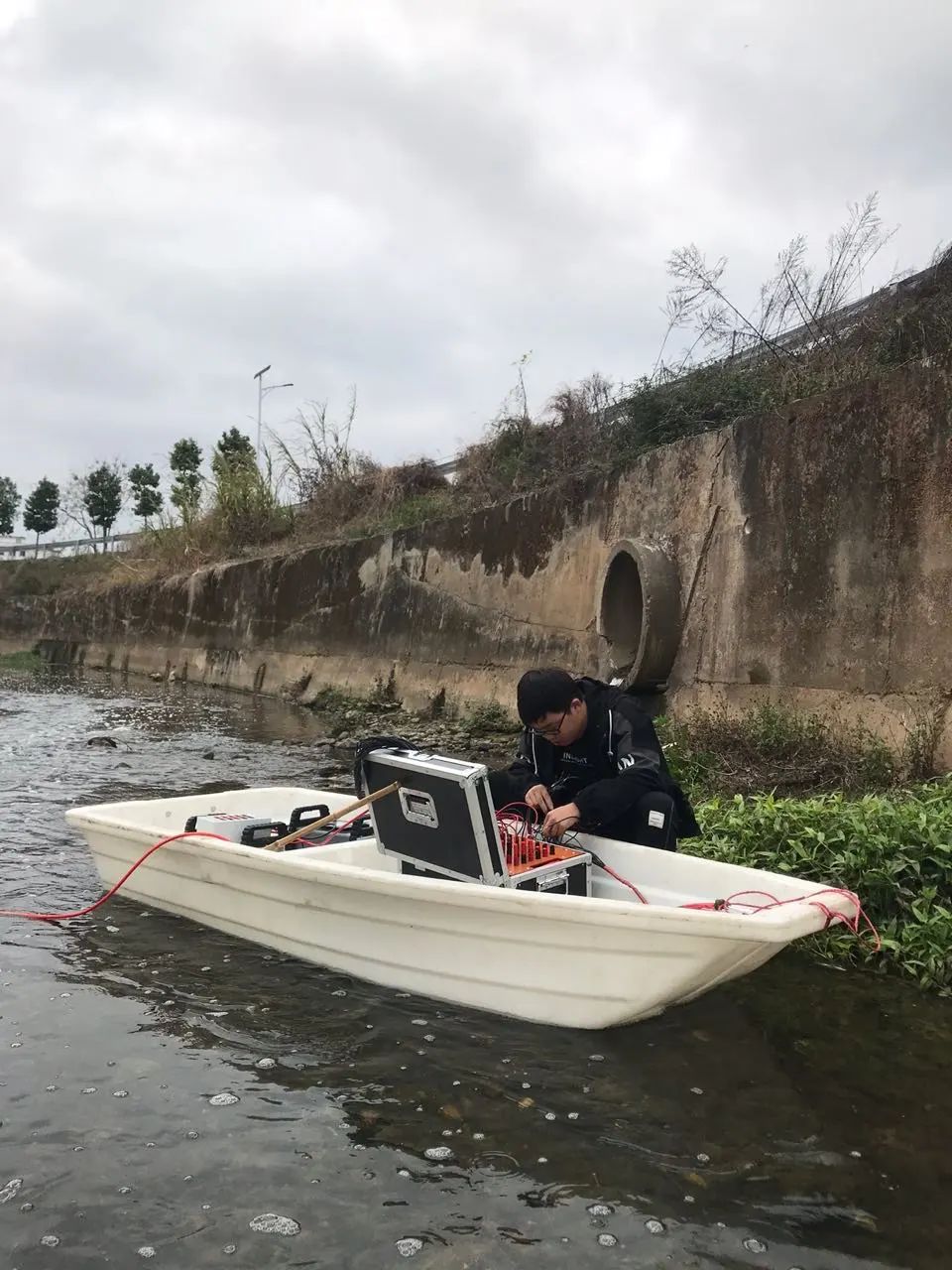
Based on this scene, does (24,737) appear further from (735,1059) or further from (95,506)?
(95,506)

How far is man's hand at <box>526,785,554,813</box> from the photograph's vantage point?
474 cm

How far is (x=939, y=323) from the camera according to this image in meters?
8.12

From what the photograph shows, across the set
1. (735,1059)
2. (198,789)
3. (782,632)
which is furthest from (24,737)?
(735,1059)

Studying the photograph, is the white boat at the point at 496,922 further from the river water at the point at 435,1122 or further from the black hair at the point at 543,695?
the black hair at the point at 543,695

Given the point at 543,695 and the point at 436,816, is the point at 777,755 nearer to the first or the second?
the point at 543,695

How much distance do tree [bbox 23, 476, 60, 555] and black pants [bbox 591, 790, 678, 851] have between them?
52.7 metres

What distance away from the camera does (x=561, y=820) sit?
442 centimetres

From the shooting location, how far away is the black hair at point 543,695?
449cm

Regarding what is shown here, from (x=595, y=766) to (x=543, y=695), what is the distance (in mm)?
525

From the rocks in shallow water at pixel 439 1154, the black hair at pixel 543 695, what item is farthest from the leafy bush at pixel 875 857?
the rocks in shallow water at pixel 439 1154

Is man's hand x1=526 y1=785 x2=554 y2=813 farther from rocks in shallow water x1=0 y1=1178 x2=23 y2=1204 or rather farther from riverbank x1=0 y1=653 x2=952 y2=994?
rocks in shallow water x1=0 y1=1178 x2=23 y2=1204

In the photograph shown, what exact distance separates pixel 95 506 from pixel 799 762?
5083 centimetres

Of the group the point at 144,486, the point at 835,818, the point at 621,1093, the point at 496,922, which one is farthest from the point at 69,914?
the point at 144,486

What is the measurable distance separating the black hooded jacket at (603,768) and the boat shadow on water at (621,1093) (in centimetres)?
89
